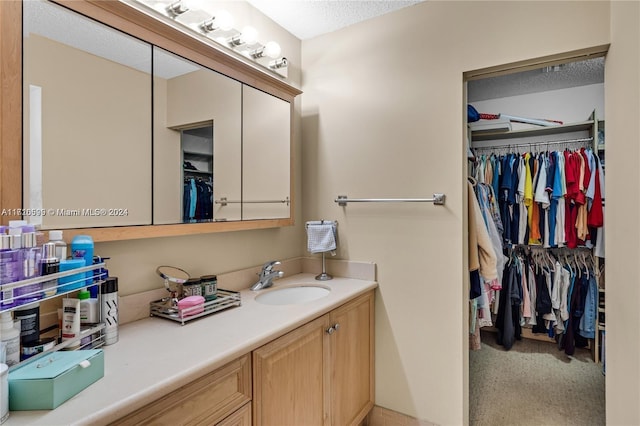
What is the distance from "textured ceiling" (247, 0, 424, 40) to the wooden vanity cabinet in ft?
5.42

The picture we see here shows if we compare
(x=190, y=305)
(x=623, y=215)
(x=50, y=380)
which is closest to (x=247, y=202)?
(x=190, y=305)

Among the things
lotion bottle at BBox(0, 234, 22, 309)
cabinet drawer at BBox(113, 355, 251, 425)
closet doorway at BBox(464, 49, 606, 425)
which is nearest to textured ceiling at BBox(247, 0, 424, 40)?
closet doorway at BBox(464, 49, 606, 425)

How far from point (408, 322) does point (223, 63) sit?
168 cm

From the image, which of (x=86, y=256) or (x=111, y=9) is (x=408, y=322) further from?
(x=111, y=9)

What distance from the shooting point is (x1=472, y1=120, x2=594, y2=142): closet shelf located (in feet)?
9.73

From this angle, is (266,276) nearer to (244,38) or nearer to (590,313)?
(244,38)

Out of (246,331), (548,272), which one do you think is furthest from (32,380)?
(548,272)

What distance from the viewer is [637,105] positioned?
113 centimetres

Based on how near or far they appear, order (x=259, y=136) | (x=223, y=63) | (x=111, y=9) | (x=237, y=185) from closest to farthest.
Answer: (x=111, y=9) < (x=223, y=63) < (x=237, y=185) < (x=259, y=136)

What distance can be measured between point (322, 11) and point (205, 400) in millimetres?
2019

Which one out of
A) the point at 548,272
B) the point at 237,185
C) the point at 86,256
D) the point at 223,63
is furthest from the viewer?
the point at 548,272

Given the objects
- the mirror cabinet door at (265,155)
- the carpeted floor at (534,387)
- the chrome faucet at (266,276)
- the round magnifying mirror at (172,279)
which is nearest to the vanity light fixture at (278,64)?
the mirror cabinet door at (265,155)

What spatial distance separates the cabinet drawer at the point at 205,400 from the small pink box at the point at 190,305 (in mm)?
332

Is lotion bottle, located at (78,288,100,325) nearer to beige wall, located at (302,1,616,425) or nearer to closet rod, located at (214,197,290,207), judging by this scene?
closet rod, located at (214,197,290,207)
